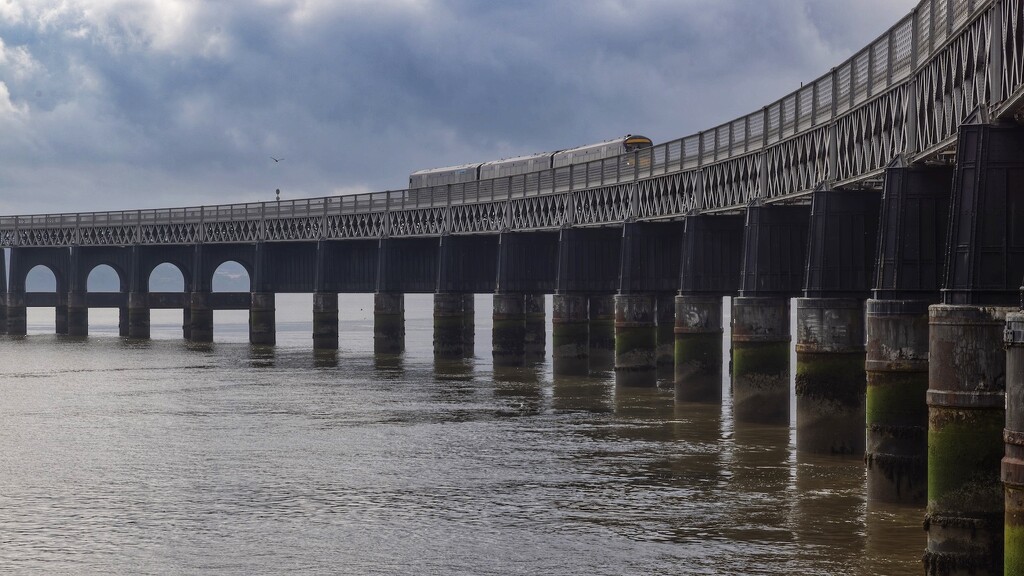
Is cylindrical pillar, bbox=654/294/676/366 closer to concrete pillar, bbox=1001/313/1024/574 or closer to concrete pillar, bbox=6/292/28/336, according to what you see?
concrete pillar, bbox=1001/313/1024/574

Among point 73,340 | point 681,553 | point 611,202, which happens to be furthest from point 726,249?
point 73,340

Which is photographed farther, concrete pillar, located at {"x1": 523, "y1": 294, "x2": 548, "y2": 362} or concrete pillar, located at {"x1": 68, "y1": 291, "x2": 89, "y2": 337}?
concrete pillar, located at {"x1": 68, "y1": 291, "x2": 89, "y2": 337}

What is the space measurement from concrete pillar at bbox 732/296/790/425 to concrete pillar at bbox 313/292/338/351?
182ft

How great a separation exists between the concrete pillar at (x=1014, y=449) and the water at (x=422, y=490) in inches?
195

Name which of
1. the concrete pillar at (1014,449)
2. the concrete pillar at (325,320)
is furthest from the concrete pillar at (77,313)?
the concrete pillar at (1014,449)

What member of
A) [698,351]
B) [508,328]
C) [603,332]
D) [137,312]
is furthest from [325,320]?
[698,351]

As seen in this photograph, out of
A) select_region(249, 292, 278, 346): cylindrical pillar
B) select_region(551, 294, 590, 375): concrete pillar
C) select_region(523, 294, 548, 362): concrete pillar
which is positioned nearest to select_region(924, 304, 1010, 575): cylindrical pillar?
select_region(551, 294, 590, 375): concrete pillar

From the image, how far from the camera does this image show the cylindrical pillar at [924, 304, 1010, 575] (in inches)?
869

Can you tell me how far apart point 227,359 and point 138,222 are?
33.4 metres

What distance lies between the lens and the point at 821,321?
37.2 metres

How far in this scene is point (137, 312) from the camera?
113 m

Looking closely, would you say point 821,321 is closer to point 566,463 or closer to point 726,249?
point 566,463

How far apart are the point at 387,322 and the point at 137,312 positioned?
30.9 m

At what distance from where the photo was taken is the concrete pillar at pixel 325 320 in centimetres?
9706
